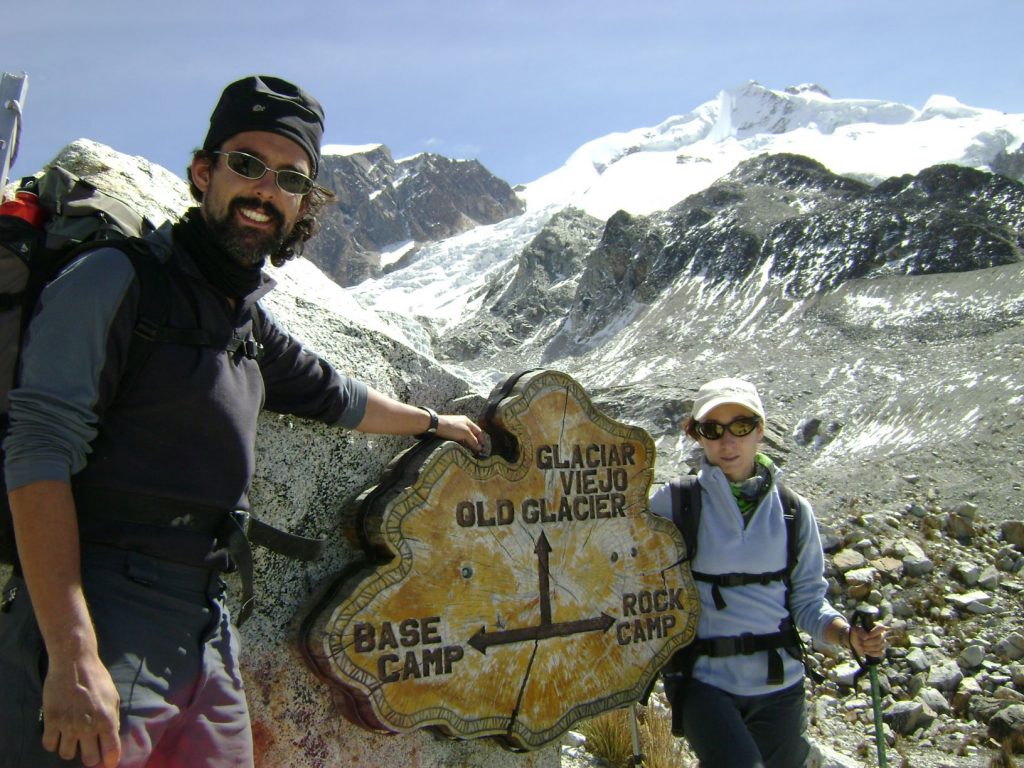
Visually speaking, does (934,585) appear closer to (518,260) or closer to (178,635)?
(178,635)

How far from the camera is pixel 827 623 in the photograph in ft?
10.9

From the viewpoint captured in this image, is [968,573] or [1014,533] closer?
[968,573]

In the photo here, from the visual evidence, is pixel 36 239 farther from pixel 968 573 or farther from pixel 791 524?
pixel 968 573

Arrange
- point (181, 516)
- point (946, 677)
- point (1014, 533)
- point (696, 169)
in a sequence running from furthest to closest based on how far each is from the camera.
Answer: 1. point (696, 169)
2. point (1014, 533)
3. point (946, 677)
4. point (181, 516)

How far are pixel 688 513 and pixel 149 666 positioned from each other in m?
2.26

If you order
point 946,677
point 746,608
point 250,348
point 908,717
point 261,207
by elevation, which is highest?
point 261,207

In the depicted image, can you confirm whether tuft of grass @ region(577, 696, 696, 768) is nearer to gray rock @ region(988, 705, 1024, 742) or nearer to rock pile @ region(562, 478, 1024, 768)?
rock pile @ region(562, 478, 1024, 768)

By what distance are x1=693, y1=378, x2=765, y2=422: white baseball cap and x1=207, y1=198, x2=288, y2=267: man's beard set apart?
5.92ft

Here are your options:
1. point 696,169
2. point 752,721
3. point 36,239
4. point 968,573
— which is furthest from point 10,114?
point 696,169

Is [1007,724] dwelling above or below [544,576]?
below

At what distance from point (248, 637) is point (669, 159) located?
543 ft

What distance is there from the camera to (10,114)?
238 cm

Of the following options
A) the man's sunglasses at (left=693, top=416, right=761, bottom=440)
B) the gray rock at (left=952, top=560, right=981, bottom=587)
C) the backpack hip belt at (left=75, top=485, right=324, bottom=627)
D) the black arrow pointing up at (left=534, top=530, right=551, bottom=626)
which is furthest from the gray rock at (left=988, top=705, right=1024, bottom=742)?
the backpack hip belt at (left=75, top=485, right=324, bottom=627)

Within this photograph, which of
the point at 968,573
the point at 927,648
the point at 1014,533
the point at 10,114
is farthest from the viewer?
the point at 1014,533
